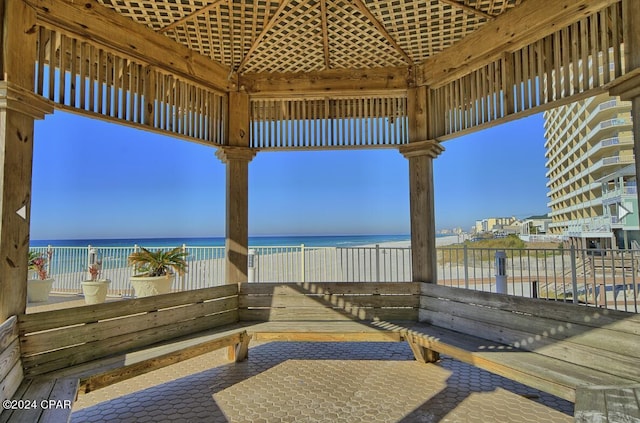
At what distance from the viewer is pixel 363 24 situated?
3.13 metres

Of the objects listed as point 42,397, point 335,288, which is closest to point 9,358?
point 42,397

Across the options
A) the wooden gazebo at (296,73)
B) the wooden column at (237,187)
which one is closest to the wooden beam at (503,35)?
the wooden gazebo at (296,73)

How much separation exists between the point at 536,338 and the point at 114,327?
3.38m

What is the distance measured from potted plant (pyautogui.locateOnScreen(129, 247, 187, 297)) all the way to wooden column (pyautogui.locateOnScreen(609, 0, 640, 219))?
5.48m

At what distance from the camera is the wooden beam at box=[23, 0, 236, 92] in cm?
246

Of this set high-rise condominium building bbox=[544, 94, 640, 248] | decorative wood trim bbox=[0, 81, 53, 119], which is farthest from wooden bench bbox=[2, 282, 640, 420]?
high-rise condominium building bbox=[544, 94, 640, 248]

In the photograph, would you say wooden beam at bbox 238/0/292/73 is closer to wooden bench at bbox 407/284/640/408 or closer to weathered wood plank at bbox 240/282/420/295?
weathered wood plank at bbox 240/282/420/295

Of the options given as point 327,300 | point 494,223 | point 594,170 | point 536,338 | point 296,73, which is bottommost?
point 536,338

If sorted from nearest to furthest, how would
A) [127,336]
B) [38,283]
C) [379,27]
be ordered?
1. [127,336]
2. [379,27]
3. [38,283]

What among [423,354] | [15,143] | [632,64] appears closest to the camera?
[632,64]

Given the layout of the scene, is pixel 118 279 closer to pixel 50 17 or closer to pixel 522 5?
pixel 50 17

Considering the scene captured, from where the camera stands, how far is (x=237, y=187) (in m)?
3.85

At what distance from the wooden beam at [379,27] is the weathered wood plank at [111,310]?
9.84 ft

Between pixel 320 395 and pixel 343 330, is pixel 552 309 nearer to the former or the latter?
pixel 343 330
